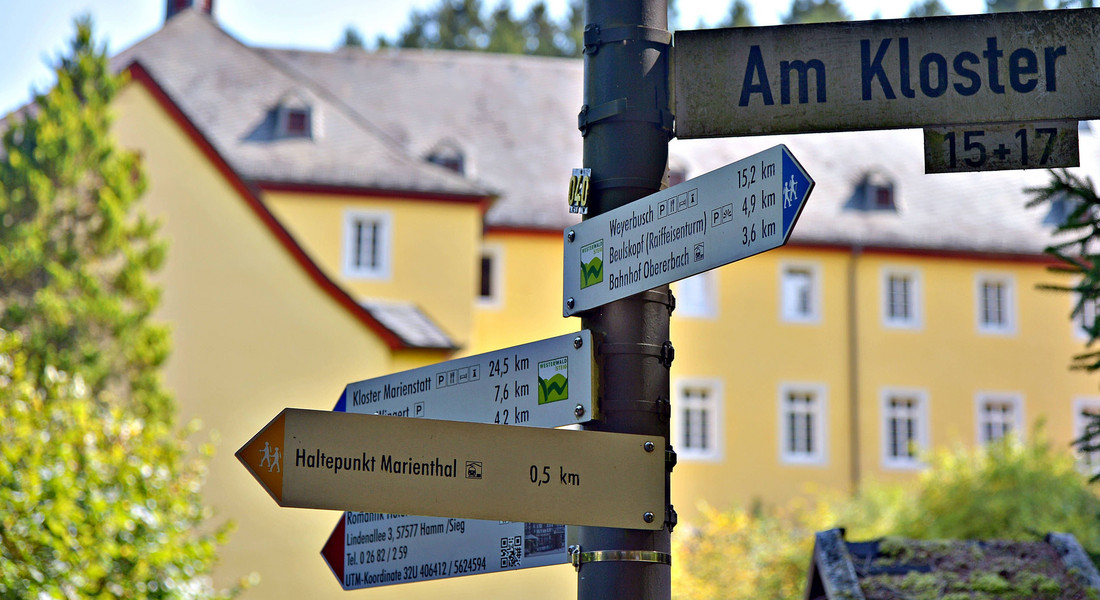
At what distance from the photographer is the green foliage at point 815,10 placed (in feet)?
186

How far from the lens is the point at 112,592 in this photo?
27.6ft

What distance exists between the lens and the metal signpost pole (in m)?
3.09

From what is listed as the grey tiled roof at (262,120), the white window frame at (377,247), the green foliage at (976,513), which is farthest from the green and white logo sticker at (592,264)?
the white window frame at (377,247)

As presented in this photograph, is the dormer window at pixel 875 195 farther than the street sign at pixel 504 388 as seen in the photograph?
Yes

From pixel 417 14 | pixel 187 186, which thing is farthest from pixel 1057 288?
pixel 417 14

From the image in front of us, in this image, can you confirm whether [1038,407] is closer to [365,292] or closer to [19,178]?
[365,292]

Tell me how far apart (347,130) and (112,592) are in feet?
70.6

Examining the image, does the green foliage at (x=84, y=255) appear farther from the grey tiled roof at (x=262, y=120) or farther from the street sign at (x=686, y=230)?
the street sign at (x=686, y=230)

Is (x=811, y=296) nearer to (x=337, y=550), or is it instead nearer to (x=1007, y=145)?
(x=337, y=550)

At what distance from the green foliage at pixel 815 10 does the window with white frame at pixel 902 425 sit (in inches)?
1033

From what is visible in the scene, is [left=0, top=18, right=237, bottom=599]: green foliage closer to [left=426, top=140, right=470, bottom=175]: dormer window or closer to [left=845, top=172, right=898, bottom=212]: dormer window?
[left=426, top=140, right=470, bottom=175]: dormer window

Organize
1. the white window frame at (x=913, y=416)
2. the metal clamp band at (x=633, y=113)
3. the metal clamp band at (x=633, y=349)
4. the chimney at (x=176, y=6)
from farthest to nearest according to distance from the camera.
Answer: the chimney at (x=176, y=6)
the white window frame at (x=913, y=416)
the metal clamp band at (x=633, y=113)
the metal clamp band at (x=633, y=349)

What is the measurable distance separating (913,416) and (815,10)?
29.7 meters

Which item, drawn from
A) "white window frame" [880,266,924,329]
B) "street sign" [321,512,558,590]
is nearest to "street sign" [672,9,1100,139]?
"street sign" [321,512,558,590]
